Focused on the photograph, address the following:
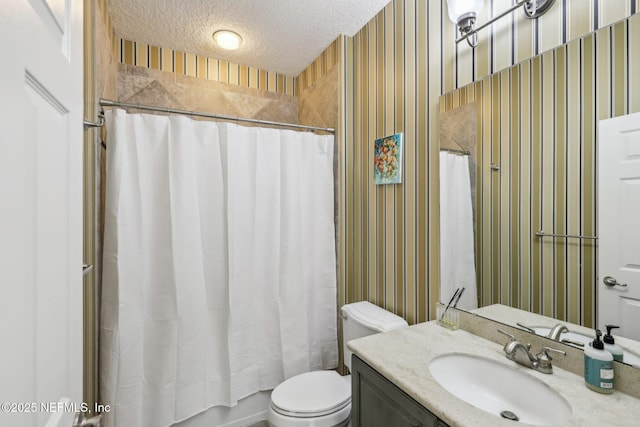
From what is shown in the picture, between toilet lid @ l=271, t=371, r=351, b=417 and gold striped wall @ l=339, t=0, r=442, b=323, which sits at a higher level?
Answer: gold striped wall @ l=339, t=0, r=442, b=323

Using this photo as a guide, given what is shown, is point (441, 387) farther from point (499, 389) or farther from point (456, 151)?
point (456, 151)

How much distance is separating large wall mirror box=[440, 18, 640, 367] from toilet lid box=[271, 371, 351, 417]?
33.2 inches

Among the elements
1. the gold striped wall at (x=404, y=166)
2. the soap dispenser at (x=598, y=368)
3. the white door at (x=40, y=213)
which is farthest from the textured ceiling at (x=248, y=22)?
the soap dispenser at (x=598, y=368)

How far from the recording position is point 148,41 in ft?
7.20

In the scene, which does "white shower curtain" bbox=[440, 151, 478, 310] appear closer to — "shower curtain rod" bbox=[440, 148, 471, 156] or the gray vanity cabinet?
"shower curtain rod" bbox=[440, 148, 471, 156]

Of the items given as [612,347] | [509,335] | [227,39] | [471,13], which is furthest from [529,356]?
[227,39]

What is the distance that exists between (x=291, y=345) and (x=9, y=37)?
193 centimetres

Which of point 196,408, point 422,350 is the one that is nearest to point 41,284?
point 422,350

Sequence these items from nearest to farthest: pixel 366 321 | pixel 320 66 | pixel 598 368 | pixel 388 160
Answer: pixel 598 368
pixel 366 321
pixel 388 160
pixel 320 66

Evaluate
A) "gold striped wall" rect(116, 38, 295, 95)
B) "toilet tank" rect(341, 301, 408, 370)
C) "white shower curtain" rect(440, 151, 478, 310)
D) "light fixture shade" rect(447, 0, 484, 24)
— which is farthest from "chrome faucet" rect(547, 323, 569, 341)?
"gold striped wall" rect(116, 38, 295, 95)

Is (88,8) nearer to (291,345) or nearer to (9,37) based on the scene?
(9,37)

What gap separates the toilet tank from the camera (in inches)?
63.5

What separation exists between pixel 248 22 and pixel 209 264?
5.08 feet

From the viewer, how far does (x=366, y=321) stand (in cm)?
169
